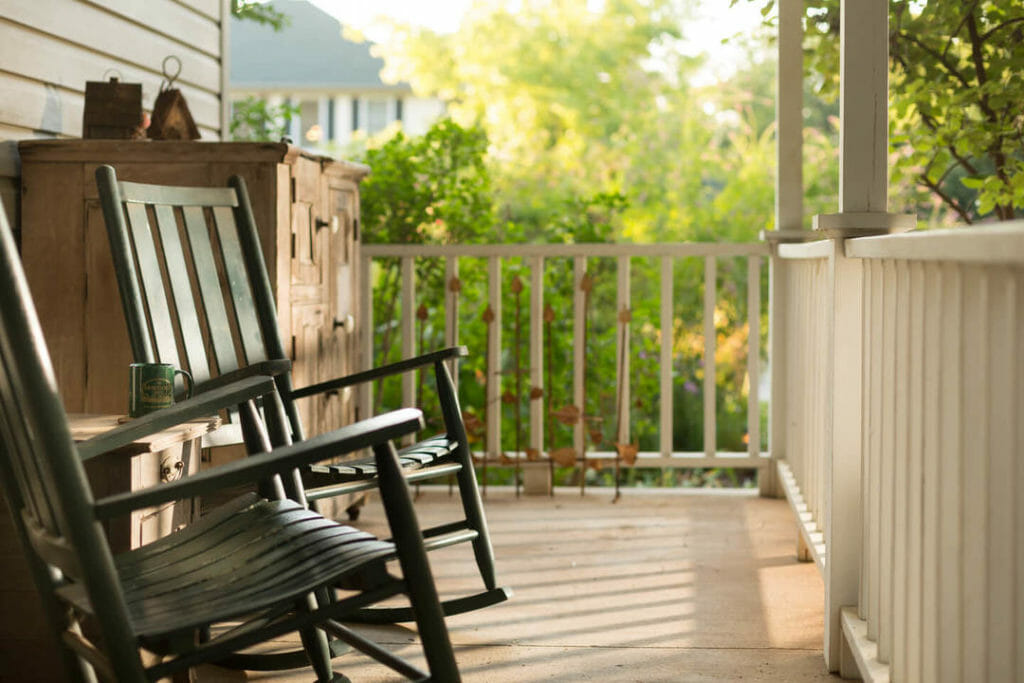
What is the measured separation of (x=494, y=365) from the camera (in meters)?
4.28

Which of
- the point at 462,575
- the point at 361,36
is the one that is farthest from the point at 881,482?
the point at 361,36

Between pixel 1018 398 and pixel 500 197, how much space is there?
979 cm

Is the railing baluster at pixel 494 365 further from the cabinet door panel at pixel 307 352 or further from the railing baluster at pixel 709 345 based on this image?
the cabinet door panel at pixel 307 352

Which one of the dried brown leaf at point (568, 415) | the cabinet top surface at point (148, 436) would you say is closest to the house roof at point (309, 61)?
the dried brown leaf at point (568, 415)

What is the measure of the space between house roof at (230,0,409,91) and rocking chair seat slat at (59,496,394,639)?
14.4 m

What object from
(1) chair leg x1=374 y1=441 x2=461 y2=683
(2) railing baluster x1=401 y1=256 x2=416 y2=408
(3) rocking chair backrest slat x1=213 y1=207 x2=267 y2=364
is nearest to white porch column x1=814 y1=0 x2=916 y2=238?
(1) chair leg x1=374 y1=441 x2=461 y2=683

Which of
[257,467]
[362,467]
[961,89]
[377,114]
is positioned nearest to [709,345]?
[961,89]

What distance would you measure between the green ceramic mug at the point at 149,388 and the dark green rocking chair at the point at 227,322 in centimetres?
19

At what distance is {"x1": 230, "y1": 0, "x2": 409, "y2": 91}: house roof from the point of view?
1587 cm

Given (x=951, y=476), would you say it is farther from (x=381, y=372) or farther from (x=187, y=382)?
(x=187, y=382)

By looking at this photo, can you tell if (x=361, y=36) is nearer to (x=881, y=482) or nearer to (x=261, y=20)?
(x=261, y=20)

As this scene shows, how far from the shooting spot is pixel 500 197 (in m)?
10.8

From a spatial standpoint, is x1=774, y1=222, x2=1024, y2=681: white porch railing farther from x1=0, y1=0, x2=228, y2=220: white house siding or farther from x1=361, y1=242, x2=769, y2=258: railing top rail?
x1=0, y1=0, x2=228, y2=220: white house siding

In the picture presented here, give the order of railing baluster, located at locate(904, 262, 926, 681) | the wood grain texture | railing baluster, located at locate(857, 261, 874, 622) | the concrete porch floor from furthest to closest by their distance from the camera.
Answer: the wood grain texture → the concrete porch floor → railing baluster, located at locate(857, 261, 874, 622) → railing baluster, located at locate(904, 262, 926, 681)
